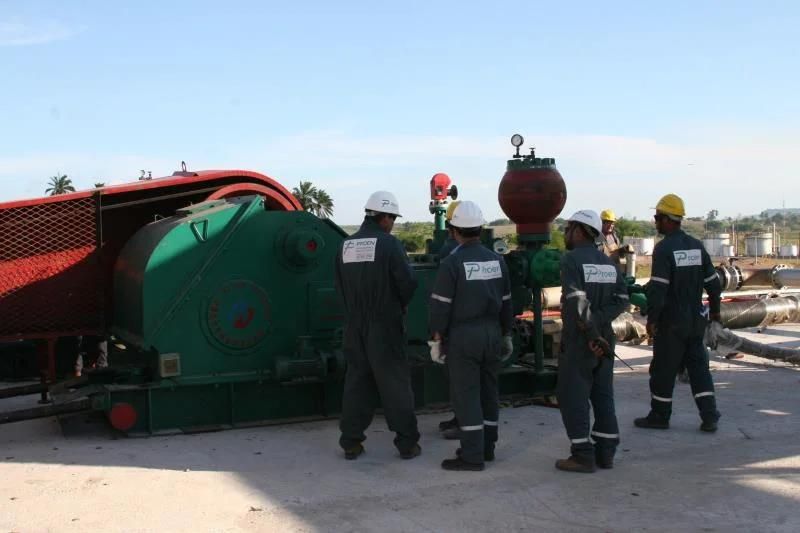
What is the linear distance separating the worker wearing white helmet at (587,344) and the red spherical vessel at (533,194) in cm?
179

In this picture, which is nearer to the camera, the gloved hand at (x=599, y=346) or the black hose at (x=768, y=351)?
the gloved hand at (x=599, y=346)

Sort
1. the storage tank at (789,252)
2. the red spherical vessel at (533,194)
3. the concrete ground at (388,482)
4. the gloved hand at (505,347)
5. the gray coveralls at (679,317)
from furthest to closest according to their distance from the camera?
1. the storage tank at (789,252)
2. the red spherical vessel at (533,194)
3. the gray coveralls at (679,317)
4. the gloved hand at (505,347)
5. the concrete ground at (388,482)

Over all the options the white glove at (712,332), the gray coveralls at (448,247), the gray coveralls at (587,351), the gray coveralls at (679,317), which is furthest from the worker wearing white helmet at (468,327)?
the white glove at (712,332)

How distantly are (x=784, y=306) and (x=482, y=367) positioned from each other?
801 centimetres

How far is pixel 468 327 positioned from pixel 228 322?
2079 mm

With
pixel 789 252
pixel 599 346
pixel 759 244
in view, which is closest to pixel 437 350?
pixel 599 346

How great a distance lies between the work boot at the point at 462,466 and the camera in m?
5.67

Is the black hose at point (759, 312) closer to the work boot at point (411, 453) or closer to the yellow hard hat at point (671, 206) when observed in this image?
the yellow hard hat at point (671, 206)

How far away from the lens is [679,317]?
6.71m

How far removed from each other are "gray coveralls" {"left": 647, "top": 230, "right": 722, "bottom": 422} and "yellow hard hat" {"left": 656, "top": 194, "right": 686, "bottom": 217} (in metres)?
0.15

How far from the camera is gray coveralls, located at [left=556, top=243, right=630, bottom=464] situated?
5676 mm

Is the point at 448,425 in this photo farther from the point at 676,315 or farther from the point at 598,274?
the point at 676,315

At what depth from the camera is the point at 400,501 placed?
16.5 ft

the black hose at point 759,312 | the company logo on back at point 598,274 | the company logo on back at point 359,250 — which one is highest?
the company logo on back at point 359,250
